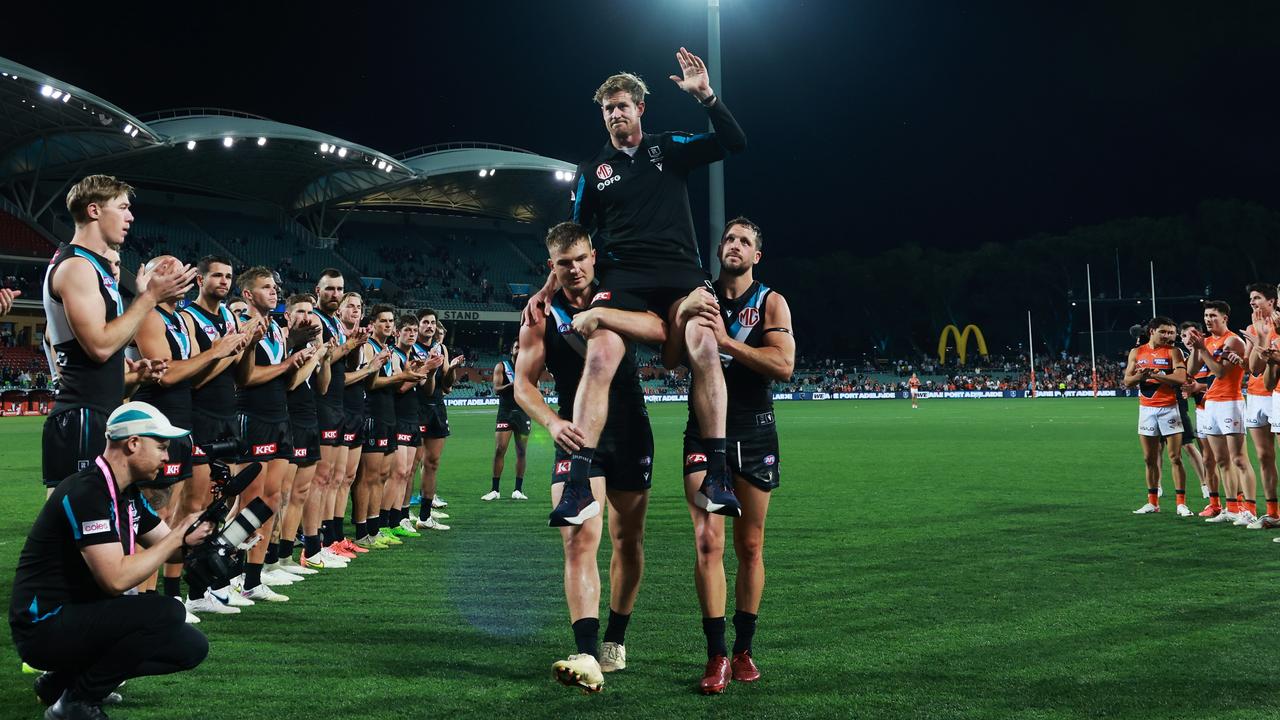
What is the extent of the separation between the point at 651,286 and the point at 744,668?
7.16 feet

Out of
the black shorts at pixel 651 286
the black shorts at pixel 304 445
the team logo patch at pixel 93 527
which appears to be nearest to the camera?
the team logo patch at pixel 93 527

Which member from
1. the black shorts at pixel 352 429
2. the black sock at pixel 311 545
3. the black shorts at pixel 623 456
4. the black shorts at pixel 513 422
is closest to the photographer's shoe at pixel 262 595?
the black sock at pixel 311 545

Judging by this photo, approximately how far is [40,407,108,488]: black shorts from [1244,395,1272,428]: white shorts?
36.6 feet

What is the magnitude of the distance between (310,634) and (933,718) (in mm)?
3963

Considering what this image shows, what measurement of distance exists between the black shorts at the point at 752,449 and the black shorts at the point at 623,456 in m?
0.26

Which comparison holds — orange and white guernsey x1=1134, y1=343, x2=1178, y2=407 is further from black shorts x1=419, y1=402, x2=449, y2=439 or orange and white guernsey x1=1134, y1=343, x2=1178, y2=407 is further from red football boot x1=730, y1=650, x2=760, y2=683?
red football boot x1=730, y1=650, x2=760, y2=683

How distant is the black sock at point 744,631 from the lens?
519 centimetres

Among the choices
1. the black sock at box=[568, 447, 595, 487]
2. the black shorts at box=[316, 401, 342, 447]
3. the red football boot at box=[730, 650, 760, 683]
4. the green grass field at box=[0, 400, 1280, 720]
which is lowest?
the green grass field at box=[0, 400, 1280, 720]

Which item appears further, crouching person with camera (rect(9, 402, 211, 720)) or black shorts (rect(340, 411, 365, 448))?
black shorts (rect(340, 411, 365, 448))

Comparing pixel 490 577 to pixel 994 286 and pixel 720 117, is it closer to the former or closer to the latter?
pixel 720 117

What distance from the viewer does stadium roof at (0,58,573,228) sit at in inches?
1841

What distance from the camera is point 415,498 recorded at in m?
14.7

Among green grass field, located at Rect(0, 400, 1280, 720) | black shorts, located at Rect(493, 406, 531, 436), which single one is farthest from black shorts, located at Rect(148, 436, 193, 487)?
black shorts, located at Rect(493, 406, 531, 436)

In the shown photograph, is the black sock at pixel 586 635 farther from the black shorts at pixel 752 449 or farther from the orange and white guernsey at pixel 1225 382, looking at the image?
the orange and white guernsey at pixel 1225 382
